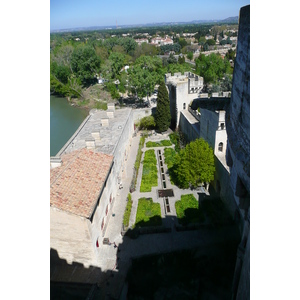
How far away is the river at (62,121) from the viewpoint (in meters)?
29.3

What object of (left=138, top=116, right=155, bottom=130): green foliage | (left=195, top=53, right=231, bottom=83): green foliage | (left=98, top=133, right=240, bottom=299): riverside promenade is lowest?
(left=98, top=133, right=240, bottom=299): riverside promenade

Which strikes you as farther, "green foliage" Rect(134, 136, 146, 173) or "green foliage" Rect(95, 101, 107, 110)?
"green foliage" Rect(95, 101, 107, 110)

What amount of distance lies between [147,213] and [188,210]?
264 centimetres

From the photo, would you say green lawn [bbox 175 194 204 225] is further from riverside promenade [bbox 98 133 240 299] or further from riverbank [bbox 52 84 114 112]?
riverbank [bbox 52 84 114 112]

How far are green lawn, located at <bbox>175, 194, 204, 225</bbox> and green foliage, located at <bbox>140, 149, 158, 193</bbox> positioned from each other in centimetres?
285

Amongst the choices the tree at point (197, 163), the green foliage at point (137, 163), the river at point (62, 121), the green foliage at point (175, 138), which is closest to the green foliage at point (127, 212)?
the green foliage at point (137, 163)

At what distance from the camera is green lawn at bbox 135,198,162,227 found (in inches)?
586

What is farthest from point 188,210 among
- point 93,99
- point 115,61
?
point 115,61

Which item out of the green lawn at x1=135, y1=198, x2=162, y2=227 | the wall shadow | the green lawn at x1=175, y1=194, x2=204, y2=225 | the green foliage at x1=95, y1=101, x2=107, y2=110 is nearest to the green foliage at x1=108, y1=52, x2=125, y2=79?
the green foliage at x1=95, y1=101, x2=107, y2=110

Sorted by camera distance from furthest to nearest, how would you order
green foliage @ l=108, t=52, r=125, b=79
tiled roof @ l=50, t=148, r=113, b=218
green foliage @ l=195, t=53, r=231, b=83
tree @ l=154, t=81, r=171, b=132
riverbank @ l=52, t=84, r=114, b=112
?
green foliage @ l=108, t=52, r=125, b=79 < riverbank @ l=52, t=84, r=114, b=112 < green foliage @ l=195, t=53, r=231, b=83 < tree @ l=154, t=81, r=171, b=132 < tiled roof @ l=50, t=148, r=113, b=218

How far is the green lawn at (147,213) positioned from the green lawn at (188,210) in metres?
1.32

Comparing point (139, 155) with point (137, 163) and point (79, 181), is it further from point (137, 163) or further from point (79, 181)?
point (79, 181)

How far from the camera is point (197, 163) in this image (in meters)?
16.0

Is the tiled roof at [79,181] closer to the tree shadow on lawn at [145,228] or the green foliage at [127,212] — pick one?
the green foliage at [127,212]
